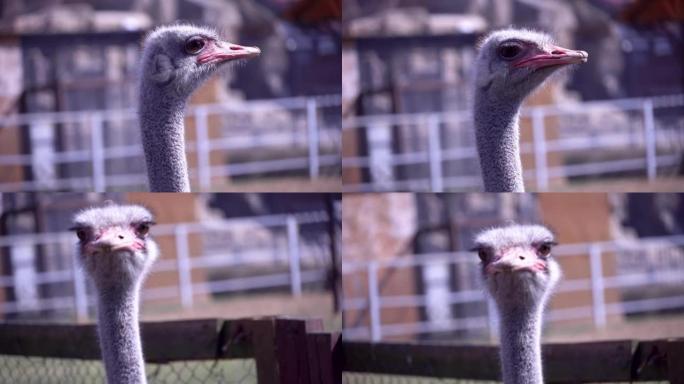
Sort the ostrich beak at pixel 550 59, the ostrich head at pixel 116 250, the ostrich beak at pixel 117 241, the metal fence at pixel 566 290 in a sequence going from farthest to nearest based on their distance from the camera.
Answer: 1. the metal fence at pixel 566 290
2. the ostrich beak at pixel 550 59
3. the ostrich head at pixel 116 250
4. the ostrich beak at pixel 117 241

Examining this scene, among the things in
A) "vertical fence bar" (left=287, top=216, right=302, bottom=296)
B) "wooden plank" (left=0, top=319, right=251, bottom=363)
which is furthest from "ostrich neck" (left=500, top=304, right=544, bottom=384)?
"vertical fence bar" (left=287, top=216, right=302, bottom=296)

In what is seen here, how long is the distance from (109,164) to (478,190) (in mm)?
1072

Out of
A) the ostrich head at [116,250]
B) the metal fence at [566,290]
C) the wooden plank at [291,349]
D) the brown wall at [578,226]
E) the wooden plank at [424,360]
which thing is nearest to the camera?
the ostrich head at [116,250]

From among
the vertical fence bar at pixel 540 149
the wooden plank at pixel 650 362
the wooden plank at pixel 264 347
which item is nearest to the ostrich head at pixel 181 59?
the wooden plank at pixel 264 347

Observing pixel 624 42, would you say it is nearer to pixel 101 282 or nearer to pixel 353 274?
pixel 353 274

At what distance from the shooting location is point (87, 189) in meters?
3.80

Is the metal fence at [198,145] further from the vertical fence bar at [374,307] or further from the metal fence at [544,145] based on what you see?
the vertical fence bar at [374,307]

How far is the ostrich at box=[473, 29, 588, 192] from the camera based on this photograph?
121 inches

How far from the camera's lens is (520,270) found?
282 centimetres

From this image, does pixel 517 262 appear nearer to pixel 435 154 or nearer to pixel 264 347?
pixel 264 347

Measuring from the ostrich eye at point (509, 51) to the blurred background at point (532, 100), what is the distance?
0.53 m

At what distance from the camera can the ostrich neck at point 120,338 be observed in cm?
289

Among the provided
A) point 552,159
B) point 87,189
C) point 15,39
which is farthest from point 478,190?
point 15,39

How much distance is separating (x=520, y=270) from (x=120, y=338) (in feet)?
2.94
